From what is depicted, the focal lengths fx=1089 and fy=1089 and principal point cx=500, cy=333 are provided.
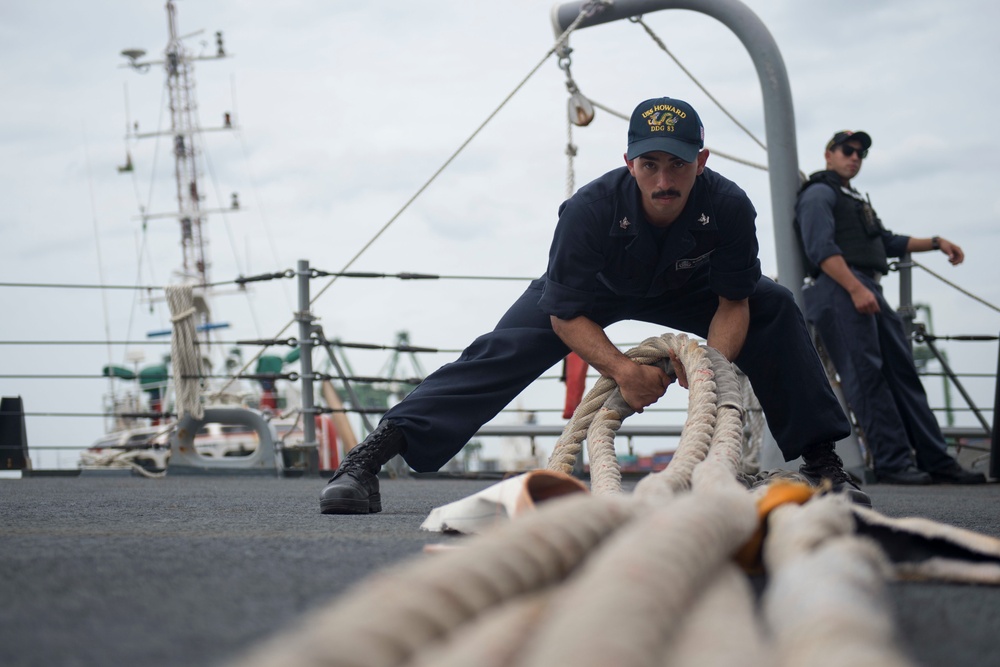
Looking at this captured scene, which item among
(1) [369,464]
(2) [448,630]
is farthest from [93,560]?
(1) [369,464]

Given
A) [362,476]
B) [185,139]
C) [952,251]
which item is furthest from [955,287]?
[185,139]

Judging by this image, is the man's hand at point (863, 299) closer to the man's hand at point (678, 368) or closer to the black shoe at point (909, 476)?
the black shoe at point (909, 476)

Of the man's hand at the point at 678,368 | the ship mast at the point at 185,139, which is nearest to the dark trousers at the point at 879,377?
the man's hand at the point at 678,368

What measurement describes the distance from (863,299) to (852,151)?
687 millimetres

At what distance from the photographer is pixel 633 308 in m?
2.84

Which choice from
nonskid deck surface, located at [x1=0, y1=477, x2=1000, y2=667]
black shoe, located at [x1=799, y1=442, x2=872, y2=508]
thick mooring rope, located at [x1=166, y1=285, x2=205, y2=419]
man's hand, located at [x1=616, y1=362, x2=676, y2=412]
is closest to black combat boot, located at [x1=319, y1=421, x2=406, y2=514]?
nonskid deck surface, located at [x1=0, y1=477, x2=1000, y2=667]

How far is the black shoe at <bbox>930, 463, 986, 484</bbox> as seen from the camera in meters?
4.75

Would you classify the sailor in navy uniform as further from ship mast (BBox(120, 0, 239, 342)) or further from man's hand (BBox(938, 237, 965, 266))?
A: ship mast (BBox(120, 0, 239, 342))

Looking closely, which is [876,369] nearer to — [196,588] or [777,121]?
[777,121]

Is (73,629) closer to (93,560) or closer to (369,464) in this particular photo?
(93,560)

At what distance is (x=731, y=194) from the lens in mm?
2600

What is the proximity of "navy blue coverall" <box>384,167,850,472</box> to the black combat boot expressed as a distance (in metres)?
0.04

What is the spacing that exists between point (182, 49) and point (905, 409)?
25.6m

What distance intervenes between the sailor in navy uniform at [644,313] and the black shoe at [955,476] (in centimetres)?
223
